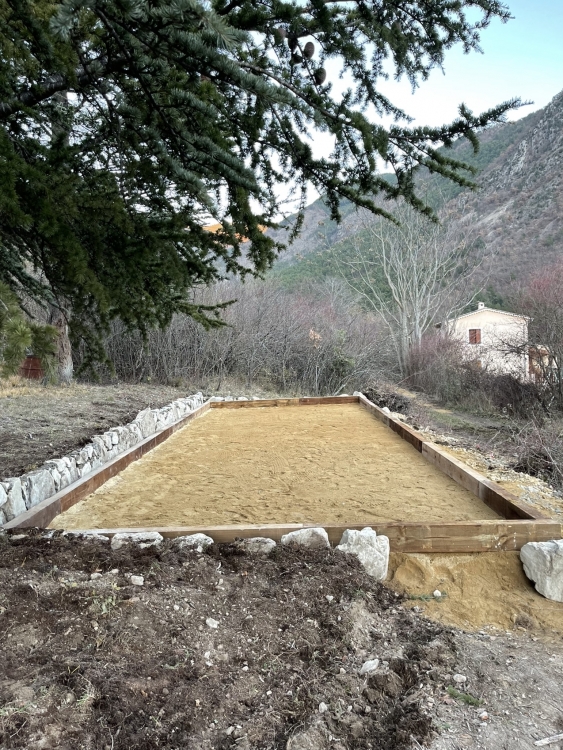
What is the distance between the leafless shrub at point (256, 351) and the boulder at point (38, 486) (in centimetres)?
865

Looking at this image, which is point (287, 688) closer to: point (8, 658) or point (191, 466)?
point (8, 658)

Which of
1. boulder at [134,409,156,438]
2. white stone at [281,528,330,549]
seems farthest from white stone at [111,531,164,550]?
boulder at [134,409,156,438]

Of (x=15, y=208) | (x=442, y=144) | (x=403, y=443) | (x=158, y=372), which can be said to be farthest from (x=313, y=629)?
(x=158, y=372)

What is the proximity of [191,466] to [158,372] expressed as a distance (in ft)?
26.7

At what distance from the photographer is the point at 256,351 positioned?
1377 centimetres

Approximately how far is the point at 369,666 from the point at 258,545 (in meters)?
1.01

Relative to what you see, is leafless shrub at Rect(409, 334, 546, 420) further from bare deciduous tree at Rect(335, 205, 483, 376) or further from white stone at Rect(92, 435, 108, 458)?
white stone at Rect(92, 435, 108, 458)

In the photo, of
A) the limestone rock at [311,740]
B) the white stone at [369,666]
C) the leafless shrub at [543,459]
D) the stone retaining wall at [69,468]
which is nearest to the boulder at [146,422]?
the stone retaining wall at [69,468]

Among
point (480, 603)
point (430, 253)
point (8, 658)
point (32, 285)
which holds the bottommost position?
point (480, 603)

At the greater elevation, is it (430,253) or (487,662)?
(430,253)

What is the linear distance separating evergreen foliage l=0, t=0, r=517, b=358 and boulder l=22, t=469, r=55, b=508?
1.08 metres

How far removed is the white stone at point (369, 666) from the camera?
1.89 m

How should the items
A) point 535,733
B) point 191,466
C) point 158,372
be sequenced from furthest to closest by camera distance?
1. point 158,372
2. point 191,466
3. point 535,733

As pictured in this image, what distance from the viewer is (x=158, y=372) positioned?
508 inches
